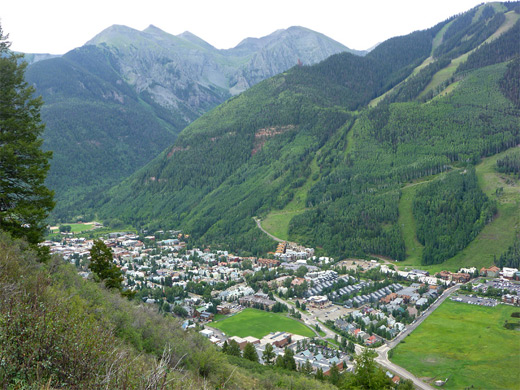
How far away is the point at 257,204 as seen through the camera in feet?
479

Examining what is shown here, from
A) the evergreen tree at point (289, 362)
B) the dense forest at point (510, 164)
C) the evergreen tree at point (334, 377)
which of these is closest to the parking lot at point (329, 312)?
the evergreen tree at point (289, 362)

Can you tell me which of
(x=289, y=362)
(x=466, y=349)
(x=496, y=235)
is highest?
(x=289, y=362)

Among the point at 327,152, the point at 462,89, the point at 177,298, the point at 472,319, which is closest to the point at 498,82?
the point at 462,89

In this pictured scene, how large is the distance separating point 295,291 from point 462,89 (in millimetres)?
137527

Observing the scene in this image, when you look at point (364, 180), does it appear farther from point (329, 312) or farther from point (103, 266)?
point (103, 266)

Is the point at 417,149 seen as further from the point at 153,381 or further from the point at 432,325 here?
the point at 153,381

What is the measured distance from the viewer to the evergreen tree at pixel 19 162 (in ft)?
72.9

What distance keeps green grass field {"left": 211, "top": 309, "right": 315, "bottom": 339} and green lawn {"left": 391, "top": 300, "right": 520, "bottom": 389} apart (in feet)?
56.3

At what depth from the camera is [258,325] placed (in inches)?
2653

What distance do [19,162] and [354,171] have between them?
129947 mm

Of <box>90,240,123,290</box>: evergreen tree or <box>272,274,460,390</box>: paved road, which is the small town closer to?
<box>272,274,460,390</box>: paved road

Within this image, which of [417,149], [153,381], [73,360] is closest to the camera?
[153,381]

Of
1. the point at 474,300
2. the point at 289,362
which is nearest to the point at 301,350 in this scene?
the point at 289,362

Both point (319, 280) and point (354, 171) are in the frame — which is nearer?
point (319, 280)
